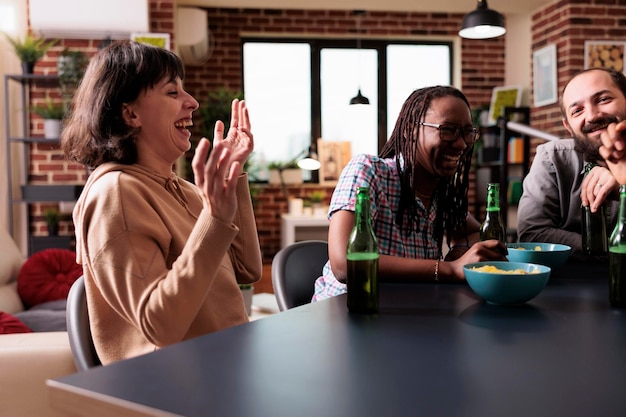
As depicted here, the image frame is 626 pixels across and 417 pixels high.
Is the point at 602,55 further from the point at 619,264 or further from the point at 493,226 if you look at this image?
the point at 619,264

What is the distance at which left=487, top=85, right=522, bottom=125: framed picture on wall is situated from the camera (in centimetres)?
643

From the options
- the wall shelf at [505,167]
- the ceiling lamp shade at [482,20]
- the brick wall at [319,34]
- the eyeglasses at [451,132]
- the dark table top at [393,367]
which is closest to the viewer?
the dark table top at [393,367]

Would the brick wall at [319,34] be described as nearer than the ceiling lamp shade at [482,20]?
No

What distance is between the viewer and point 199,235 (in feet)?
3.52

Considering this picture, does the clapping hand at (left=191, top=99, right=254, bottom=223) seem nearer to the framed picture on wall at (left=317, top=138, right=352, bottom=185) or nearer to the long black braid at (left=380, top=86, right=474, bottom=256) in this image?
the long black braid at (left=380, top=86, right=474, bottom=256)

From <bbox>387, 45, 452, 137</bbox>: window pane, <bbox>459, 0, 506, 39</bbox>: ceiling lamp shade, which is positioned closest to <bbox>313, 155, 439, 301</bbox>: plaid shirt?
<bbox>459, 0, 506, 39</bbox>: ceiling lamp shade

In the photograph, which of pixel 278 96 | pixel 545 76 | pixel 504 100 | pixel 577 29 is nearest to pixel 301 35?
pixel 278 96

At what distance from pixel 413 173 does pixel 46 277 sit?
226 cm

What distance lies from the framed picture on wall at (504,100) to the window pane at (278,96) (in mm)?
1961

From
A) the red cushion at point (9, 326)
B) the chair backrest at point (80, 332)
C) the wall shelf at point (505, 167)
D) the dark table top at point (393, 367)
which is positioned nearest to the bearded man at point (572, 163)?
the dark table top at point (393, 367)

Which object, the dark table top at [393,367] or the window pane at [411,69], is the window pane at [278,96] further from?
the dark table top at [393,367]

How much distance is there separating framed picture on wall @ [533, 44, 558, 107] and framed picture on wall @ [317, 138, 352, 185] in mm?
2025

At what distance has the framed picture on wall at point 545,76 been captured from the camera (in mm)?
5695

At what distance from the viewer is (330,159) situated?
6730 millimetres
